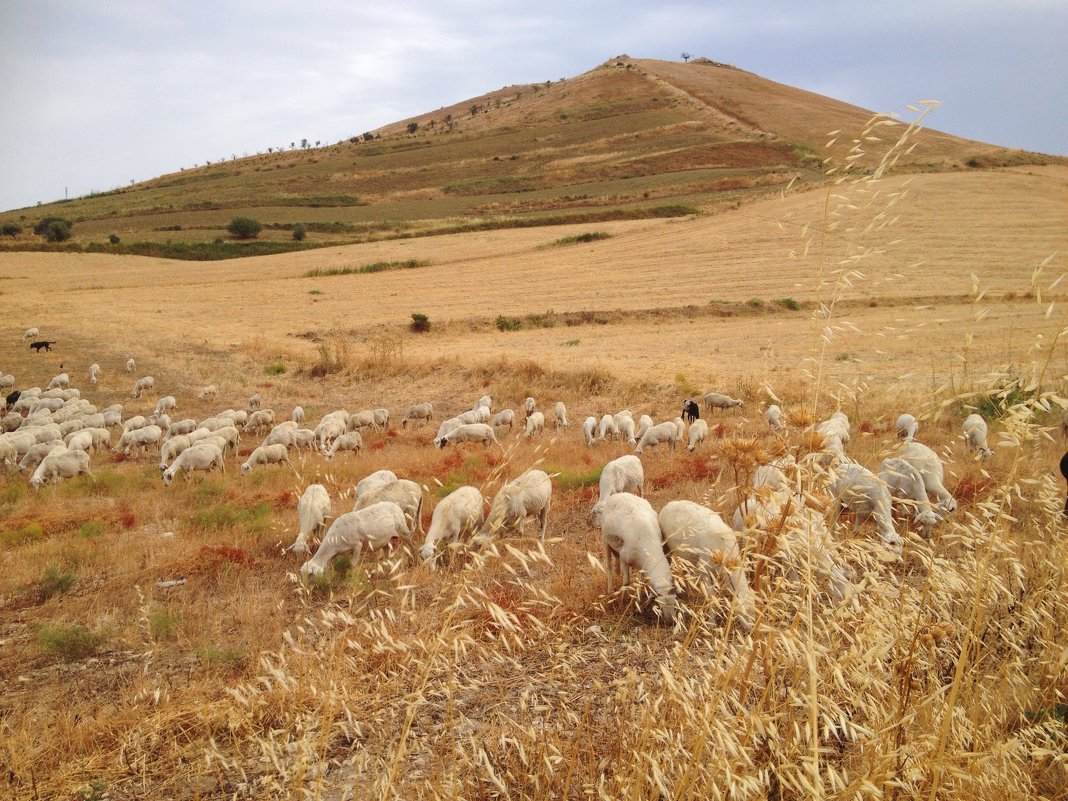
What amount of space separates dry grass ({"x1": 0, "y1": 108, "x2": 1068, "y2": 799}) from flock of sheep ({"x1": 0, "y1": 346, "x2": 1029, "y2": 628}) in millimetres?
178

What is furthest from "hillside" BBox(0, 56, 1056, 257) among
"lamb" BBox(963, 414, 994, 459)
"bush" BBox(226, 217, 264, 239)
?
"lamb" BBox(963, 414, 994, 459)

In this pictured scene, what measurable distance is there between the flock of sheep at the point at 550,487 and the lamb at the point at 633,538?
0.05 feet

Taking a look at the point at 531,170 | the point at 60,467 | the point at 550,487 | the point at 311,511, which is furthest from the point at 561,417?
the point at 531,170

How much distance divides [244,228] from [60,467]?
199 feet

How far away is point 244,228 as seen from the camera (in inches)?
2680

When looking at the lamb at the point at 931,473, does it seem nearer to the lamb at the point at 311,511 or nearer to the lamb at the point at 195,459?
the lamb at the point at 311,511

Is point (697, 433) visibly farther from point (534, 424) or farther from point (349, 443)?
point (349, 443)

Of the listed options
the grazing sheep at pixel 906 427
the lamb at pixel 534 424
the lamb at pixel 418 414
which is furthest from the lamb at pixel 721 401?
the lamb at pixel 418 414

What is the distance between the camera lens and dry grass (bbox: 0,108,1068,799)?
2.82 meters

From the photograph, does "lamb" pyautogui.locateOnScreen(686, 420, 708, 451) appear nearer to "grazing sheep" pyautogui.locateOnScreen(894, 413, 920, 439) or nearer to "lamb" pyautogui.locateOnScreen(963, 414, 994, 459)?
"grazing sheep" pyautogui.locateOnScreen(894, 413, 920, 439)

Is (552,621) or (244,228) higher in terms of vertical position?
(244,228)

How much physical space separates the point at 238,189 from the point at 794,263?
82924 mm

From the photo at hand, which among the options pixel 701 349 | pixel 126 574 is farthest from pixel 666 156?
pixel 126 574

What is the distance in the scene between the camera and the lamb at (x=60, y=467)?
13.5 metres
